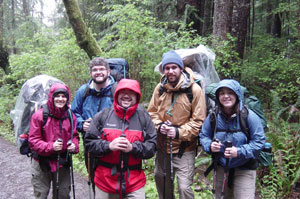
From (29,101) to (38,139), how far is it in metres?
0.77

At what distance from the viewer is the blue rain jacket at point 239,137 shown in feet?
9.71

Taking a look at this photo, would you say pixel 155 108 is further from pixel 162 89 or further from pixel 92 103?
pixel 92 103

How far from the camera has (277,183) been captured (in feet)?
15.8

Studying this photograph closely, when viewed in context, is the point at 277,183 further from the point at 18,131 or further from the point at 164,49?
the point at 18,131

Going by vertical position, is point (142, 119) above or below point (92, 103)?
below

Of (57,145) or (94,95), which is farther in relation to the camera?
(94,95)

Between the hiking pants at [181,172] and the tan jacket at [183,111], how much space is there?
140 mm

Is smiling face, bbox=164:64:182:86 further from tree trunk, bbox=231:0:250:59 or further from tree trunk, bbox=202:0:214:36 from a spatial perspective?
tree trunk, bbox=202:0:214:36

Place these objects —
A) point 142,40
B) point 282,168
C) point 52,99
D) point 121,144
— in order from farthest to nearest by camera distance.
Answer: point 142,40 → point 282,168 → point 52,99 → point 121,144

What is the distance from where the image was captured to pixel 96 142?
291 centimetres

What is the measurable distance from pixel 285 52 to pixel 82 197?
988cm

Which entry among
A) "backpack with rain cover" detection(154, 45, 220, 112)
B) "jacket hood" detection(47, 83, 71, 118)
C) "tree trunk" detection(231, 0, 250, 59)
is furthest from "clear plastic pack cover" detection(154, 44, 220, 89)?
"tree trunk" detection(231, 0, 250, 59)

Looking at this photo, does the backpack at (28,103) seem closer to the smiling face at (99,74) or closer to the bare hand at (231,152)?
the smiling face at (99,74)

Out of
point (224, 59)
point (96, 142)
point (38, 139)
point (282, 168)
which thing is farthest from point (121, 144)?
point (224, 59)
